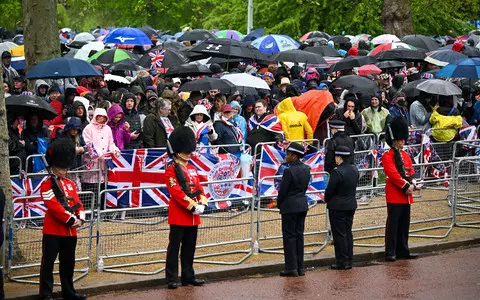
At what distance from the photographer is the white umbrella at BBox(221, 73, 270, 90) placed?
66.2 ft

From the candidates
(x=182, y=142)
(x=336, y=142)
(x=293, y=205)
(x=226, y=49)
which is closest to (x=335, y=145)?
(x=336, y=142)

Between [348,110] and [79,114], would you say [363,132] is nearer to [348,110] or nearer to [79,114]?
[348,110]

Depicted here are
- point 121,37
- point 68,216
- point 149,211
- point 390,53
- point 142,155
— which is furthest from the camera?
point 121,37

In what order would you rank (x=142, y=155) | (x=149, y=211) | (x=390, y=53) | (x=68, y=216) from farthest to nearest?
1. (x=390, y=53)
2. (x=142, y=155)
3. (x=149, y=211)
4. (x=68, y=216)

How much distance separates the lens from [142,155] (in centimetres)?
1662

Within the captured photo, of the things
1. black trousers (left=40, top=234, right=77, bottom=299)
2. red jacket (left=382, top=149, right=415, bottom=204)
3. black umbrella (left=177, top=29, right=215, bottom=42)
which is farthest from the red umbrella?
black trousers (left=40, top=234, right=77, bottom=299)

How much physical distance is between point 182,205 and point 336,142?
3.42 m

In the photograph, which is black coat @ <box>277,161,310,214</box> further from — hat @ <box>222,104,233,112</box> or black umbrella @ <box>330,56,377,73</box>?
black umbrella @ <box>330,56,377,73</box>

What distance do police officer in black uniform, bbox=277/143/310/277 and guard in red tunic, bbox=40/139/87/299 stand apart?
286cm

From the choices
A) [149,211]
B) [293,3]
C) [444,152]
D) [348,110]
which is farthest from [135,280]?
[293,3]

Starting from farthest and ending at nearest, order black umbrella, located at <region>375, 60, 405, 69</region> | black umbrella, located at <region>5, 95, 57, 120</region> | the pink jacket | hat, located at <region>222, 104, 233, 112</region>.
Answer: black umbrella, located at <region>375, 60, 405, 69</region> < hat, located at <region>222, 104, 233, 112</region> < the pink jacket < black umbrella, located at <region>5, 95, 57, 120</region>

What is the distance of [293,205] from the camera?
1412 cm

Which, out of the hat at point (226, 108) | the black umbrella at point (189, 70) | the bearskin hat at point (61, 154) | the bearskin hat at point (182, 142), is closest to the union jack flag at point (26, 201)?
the bearskin hat at point (61, 154)

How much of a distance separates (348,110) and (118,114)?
14.2ft
